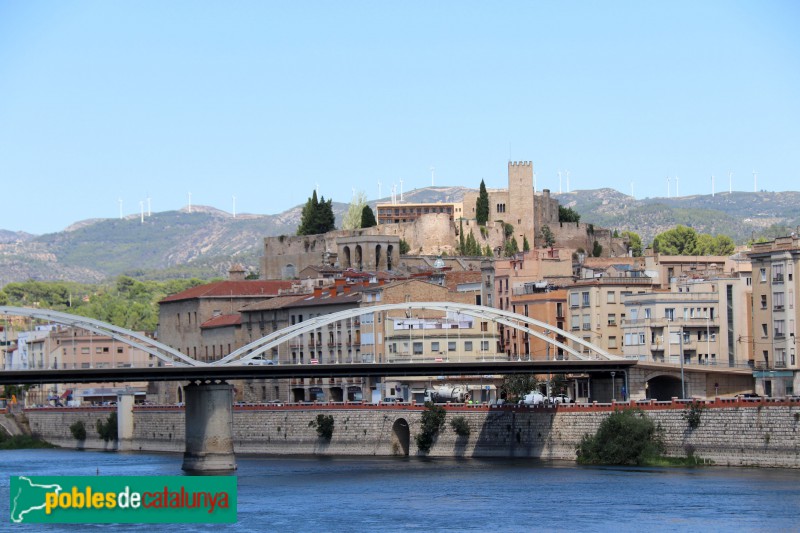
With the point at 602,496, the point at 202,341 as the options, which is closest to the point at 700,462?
the point at 602,496

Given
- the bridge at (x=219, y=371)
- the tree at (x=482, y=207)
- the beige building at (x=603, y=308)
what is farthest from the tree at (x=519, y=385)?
the tree at (x=482, y=207)

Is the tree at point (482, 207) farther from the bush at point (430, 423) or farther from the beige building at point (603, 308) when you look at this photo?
the bush at point (430, 423)

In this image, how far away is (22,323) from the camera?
166750 millimetres

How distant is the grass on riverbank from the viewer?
359 feet

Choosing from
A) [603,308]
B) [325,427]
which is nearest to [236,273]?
[603,308]

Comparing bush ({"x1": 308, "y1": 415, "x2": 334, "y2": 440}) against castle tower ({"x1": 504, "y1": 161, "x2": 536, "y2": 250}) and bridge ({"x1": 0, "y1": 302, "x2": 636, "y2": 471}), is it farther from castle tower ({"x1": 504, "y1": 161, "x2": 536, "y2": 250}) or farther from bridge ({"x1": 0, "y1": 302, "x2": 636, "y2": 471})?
castle tower ({"x1": 504, "y1": 161, "x2": 536, "y2": 250})

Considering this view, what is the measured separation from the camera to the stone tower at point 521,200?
491 feet

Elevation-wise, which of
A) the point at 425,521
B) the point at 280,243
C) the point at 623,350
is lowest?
the point at 425,521

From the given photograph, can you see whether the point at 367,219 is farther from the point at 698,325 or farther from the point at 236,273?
the point at 698,325

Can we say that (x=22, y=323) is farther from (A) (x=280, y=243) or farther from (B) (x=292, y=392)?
(B) (x=292, y=392)

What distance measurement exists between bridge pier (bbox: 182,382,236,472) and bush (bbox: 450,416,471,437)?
432 inches

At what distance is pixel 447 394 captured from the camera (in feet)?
303

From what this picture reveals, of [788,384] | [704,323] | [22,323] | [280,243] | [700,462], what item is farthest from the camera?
[22,323]

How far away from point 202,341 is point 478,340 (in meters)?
27.4
